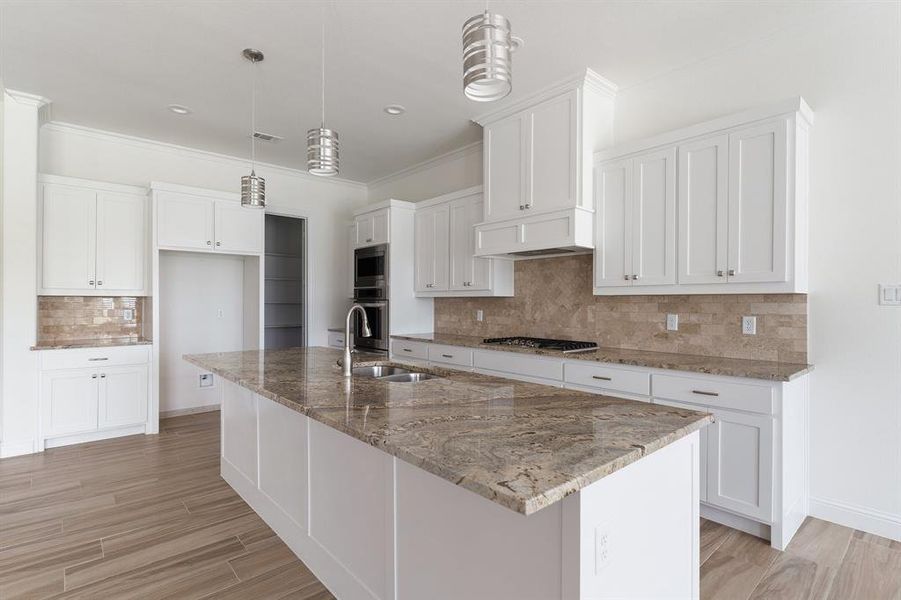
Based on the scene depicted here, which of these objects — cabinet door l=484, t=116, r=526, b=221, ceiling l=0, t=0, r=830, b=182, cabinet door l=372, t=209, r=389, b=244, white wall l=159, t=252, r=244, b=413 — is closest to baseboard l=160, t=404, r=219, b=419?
white wall l=159, t=252, r=244, b=413

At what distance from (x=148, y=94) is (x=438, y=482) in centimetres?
378

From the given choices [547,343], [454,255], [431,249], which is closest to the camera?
[547,343]

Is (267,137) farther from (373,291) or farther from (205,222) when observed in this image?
(373,291)

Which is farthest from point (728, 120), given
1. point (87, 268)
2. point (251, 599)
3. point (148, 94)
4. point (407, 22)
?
point (87, 268)

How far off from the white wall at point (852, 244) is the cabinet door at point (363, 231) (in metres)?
3.66

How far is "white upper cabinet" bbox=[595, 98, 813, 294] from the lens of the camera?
2.52m

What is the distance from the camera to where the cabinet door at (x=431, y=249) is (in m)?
4.68

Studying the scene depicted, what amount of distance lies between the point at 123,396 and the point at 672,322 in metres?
4.59

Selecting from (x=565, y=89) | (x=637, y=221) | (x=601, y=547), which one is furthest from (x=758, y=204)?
(x=601, y=547)

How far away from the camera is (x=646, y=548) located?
134 cm

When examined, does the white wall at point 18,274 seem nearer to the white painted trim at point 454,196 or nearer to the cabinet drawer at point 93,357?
the cabinet drawer at point 93,357

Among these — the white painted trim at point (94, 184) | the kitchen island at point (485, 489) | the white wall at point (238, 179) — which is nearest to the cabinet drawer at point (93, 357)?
the white painted trim at point (94, 184)

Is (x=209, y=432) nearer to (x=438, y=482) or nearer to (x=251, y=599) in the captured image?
(x=251, y=599)

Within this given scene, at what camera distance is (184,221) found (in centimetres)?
451
